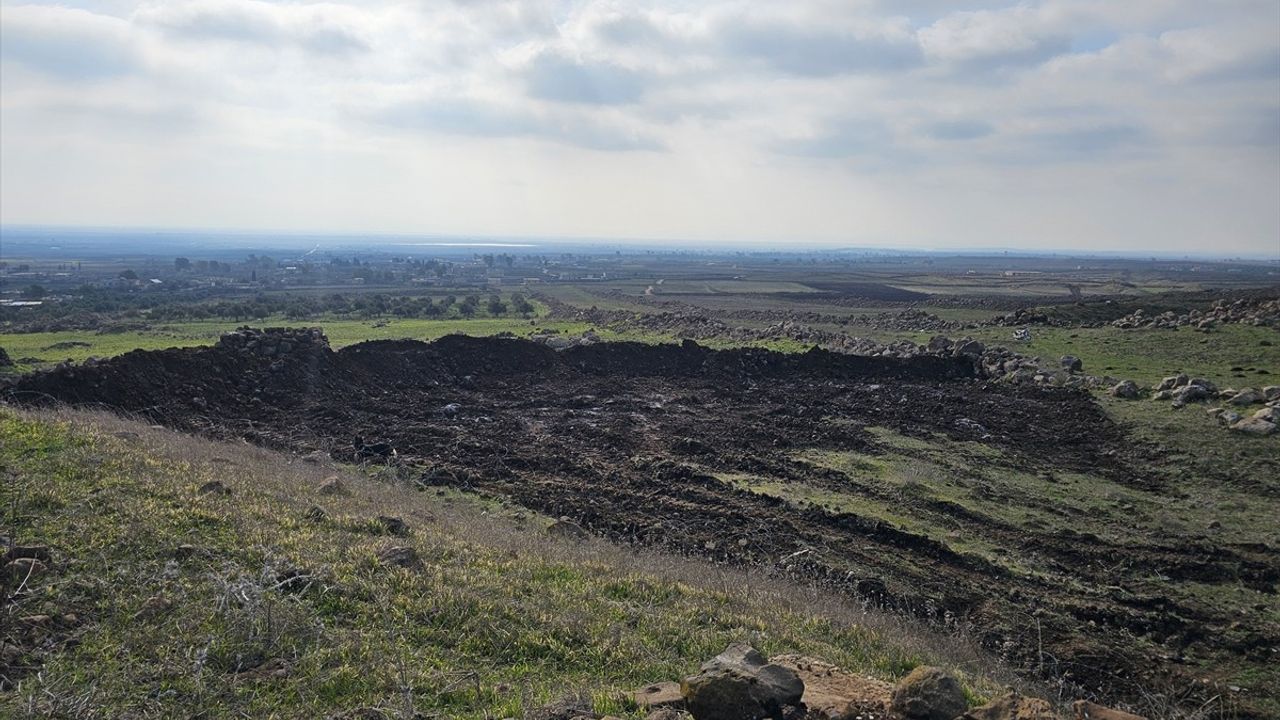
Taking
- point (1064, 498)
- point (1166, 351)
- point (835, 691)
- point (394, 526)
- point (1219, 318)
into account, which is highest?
→ point (1219, 318)

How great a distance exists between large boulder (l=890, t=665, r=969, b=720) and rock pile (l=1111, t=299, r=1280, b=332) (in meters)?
30.7

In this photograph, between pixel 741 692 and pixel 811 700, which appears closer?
pixel 741 692

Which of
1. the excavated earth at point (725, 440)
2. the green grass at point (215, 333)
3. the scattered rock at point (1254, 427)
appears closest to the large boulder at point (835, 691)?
the excavated earth at point (725, 440)

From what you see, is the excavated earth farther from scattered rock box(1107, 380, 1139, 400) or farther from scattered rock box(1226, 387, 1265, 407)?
scattered rock box(1226, 387, 1265, 407)

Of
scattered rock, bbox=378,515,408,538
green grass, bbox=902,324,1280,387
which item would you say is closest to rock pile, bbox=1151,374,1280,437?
green grass, bbox=902,324,1280,387

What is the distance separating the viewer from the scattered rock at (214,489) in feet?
31.0

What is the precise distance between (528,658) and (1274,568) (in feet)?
34.7

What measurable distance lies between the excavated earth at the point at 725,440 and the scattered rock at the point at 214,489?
4.70 meters

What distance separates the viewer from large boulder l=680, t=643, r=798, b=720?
4.93 metres

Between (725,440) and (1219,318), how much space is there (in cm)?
2554

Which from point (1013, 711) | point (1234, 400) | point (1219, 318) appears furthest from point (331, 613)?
point (1219, 318)

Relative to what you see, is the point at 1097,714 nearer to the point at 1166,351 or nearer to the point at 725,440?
the point at 725,440

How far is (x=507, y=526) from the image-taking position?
A: 11.1 m

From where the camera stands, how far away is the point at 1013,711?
176 inches
